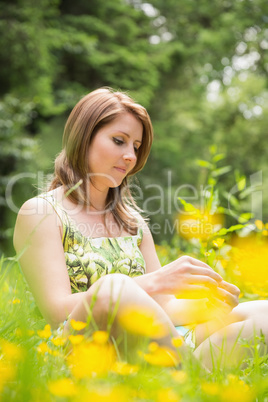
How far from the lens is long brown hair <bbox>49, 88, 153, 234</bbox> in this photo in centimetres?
180

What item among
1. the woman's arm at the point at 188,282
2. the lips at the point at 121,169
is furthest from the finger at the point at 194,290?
the lips at the point at 121,169

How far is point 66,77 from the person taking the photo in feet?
29.8

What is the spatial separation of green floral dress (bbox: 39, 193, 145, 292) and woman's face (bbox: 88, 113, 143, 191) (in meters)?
0.23

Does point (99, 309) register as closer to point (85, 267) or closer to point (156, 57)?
point (85, 267)

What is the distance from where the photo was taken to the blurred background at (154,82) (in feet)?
21.4

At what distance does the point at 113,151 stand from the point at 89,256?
17.2 inches

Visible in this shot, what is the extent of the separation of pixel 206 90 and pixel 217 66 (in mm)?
1166

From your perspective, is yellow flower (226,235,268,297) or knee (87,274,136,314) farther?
yellow flower (226,235,268,297)

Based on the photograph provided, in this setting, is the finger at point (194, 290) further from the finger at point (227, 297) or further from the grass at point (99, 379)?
the grass at point (99, 379)

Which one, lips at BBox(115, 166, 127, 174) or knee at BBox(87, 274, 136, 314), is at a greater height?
lips at BBox(115, 166, 127, 174)

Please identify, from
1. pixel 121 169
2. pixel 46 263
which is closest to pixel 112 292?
pixel 46 263

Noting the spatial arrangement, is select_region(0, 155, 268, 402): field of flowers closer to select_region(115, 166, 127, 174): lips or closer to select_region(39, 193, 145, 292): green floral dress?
select_region(39, 193, 145, 292): green floral dress

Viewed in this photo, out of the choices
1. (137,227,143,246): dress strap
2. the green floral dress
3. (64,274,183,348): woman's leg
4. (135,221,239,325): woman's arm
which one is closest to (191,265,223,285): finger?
(135,221,239,325): woman's arm

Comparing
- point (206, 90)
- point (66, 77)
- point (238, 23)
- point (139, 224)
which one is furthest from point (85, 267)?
point (206, 90)
